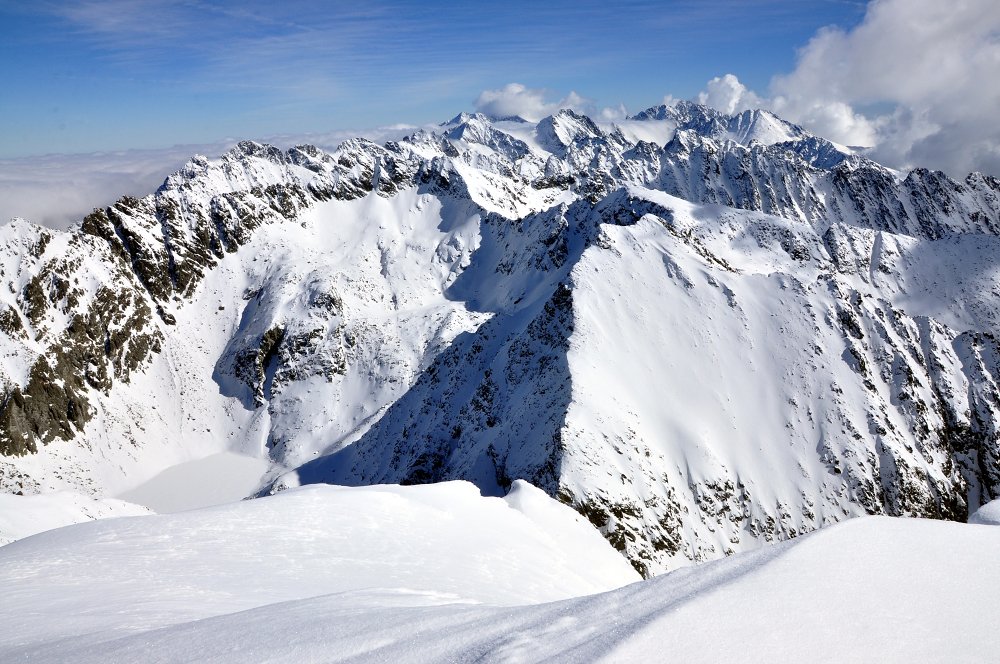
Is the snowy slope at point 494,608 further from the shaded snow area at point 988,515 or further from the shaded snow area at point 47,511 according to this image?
the shaded snow area at point 47,511

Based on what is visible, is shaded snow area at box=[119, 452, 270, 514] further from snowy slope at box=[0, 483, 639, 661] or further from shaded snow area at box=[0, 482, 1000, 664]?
shaded snow area at box=[0, 482, 1000, 664]

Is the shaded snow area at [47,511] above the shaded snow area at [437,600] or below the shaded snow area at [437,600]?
below

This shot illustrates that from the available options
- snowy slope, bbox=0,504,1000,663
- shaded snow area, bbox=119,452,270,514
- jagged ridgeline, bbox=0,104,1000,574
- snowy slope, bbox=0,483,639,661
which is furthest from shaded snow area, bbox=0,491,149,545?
snowy slope, bbox=0,504,1000,663

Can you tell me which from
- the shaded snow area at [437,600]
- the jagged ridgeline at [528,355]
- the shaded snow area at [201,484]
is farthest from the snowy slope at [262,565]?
the shaded snow area at [201,484]

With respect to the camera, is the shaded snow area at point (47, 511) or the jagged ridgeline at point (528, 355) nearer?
the shaded snow area at point (47, 511)

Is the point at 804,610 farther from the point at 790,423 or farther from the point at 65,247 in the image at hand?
the point at 65,247

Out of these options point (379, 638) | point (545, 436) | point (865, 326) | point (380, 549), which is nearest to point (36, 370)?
point (545, 436)

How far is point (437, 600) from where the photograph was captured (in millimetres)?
12156

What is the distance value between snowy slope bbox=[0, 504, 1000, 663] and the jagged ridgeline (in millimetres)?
36085

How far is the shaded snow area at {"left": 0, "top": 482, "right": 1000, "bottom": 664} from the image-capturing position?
646cm

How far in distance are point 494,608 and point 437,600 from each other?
3.07m

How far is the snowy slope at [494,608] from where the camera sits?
639 centimetres

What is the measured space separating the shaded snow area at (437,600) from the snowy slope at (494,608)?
35mm

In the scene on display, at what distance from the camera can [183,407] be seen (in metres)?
102
